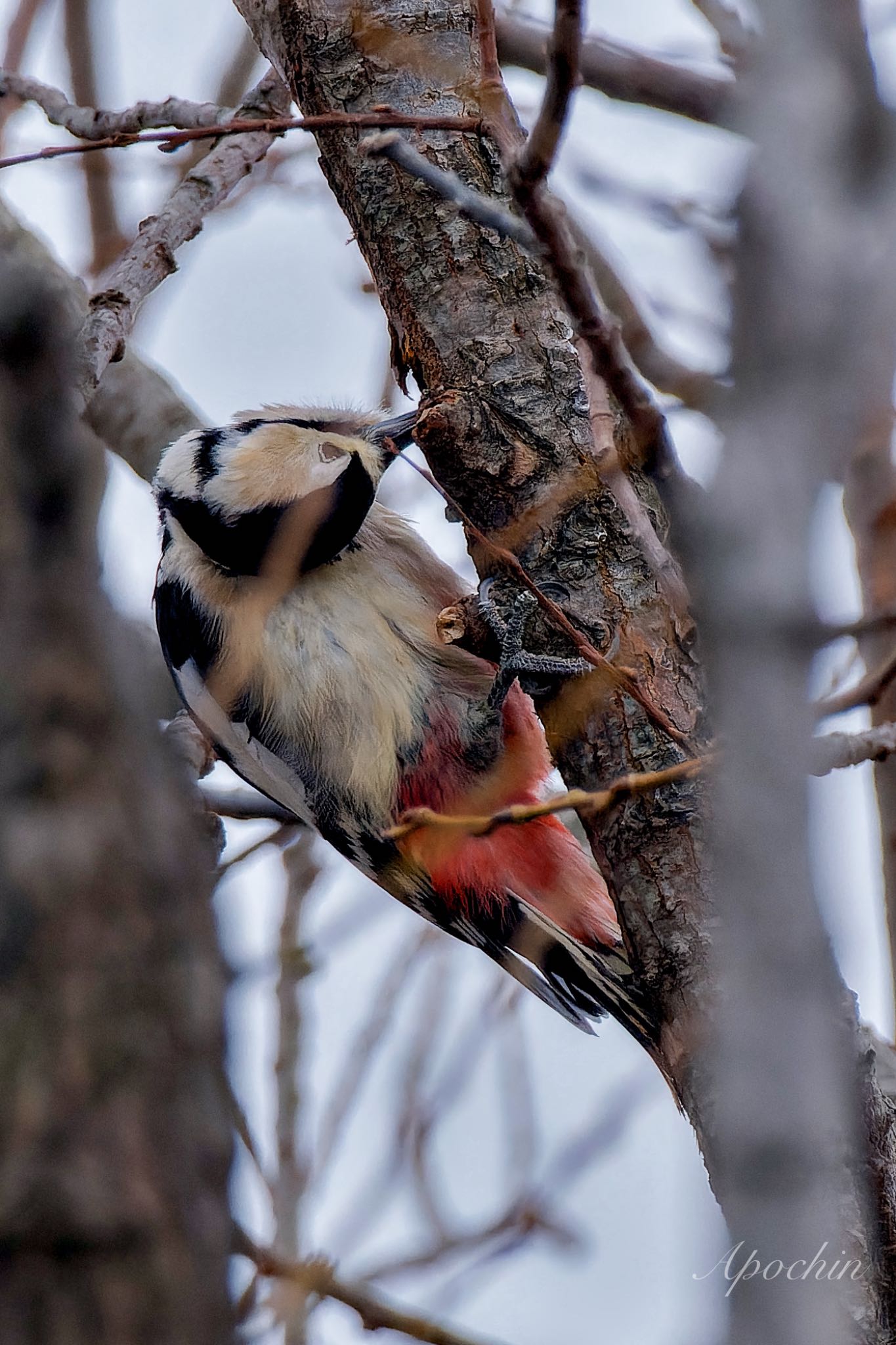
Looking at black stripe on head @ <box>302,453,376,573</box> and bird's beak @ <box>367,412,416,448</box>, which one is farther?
bird's beak @ <box>367,412,416,448</box>

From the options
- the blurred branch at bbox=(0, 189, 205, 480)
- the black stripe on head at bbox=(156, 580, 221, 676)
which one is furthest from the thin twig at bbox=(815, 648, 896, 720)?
the blurred branch at bbox=(0, 189, 205, 480)

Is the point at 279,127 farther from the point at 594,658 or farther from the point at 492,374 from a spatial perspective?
the point at 594,658

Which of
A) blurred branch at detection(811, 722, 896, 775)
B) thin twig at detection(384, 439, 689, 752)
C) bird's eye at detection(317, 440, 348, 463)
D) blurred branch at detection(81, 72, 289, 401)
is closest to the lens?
blurred branch at detection(811, 722, 896, 775)

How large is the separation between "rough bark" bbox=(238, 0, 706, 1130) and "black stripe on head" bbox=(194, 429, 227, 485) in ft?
2.78

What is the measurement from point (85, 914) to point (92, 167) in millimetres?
3126

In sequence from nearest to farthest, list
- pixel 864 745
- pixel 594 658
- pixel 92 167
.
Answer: pixel 864 745 → pixel 594 658 → pixel 92 167

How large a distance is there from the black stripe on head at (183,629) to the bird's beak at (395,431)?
1.79 ft

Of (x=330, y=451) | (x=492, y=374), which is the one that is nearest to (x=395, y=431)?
(x=330, y=451)

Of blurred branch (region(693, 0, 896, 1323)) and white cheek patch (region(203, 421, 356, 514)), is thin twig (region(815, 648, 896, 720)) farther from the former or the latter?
white cheek patch (region(203, 421, 356, 514))

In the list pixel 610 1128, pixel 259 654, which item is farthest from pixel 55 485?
pixel 610 1128

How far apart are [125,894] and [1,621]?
307mm

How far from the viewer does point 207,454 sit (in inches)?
122

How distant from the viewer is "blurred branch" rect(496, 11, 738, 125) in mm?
3131

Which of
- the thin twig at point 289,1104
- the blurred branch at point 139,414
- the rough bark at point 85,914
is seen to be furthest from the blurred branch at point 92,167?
the rough bark at point 85,914
